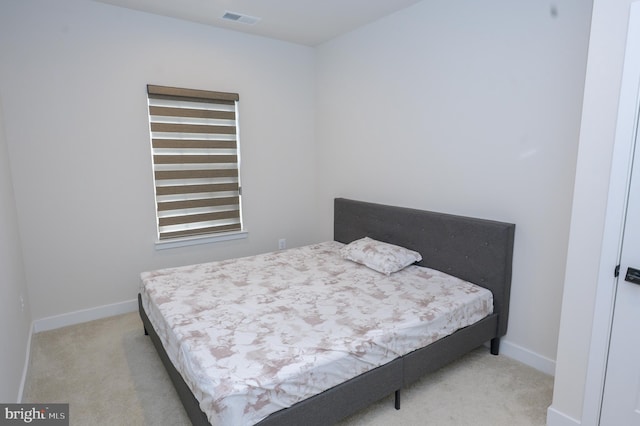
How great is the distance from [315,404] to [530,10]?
2744mm


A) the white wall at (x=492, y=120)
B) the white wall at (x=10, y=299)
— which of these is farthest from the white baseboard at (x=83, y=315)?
the white wall at (x=492, y=120)

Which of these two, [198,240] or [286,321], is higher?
[198,240]

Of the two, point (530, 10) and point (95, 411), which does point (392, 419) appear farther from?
point (530, 10)

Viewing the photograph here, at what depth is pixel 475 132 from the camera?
2.81 metres

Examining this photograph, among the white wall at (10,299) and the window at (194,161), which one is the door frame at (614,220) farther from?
the window at (194,161)

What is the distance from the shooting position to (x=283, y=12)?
3.29 m

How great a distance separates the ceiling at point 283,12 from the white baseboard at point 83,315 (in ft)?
8.95

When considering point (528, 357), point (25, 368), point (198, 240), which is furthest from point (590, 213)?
point (25, 368)

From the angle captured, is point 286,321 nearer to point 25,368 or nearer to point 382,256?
point 382,256

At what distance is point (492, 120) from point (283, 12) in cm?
205

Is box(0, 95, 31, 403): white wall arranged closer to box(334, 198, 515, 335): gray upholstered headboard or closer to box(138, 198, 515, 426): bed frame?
box(138, 198, 515, 426): bed frame

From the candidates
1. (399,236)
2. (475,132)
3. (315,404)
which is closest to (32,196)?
(315,404)

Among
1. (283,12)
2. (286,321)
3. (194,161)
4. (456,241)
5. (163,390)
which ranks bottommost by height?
(163,390)

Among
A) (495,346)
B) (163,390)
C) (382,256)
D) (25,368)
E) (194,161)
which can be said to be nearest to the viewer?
(163,390)
